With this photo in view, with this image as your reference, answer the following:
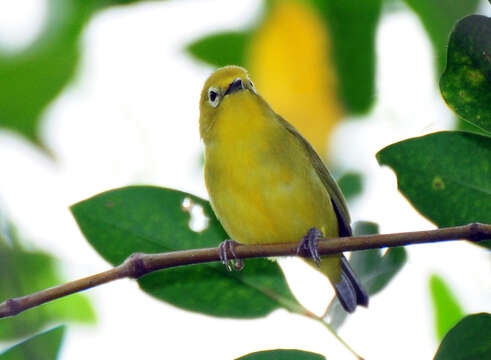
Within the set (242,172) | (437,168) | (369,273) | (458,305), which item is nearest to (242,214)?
(242,172)

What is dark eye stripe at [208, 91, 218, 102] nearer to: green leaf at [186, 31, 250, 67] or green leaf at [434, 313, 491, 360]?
green leaf at [186, 31, 250, 67]

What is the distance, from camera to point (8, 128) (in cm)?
327

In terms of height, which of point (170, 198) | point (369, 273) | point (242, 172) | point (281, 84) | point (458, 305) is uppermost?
point (281, 84)

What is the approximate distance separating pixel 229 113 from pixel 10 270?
52.1 inches

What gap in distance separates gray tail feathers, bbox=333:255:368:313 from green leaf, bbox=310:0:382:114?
29.7 inches

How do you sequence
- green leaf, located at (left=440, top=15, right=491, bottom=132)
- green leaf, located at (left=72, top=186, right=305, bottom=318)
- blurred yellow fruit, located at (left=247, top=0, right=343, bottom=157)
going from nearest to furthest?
green leaf, located at (left=440, top=15, right=491, bottom=132)
green leaf, located at (left=72, top=186, right=305, bottom=318)
blurred yellow fruit, located at (left=247, top=0, right=343, bottom=157)

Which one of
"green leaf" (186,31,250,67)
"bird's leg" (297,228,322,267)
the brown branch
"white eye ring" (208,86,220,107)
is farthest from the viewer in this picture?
"white eye ring" (208,86,220,107)

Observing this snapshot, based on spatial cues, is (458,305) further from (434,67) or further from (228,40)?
(228,40)

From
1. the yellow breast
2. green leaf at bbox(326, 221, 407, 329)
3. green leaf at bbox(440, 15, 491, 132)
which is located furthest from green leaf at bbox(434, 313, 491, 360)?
the yellow breast

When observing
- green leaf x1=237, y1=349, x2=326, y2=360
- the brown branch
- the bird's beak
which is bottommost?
green leaf x1=237, y1=349, x2=326, y2=360

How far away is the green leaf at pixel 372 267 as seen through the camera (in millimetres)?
2602

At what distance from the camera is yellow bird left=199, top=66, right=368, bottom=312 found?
11.0 ft

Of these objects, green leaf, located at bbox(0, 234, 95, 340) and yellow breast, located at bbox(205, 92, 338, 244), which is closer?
green leaf, located at bbox(0, 234, 95, 340)

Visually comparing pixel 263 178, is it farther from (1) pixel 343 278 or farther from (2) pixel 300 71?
(1) pixel 343 278
